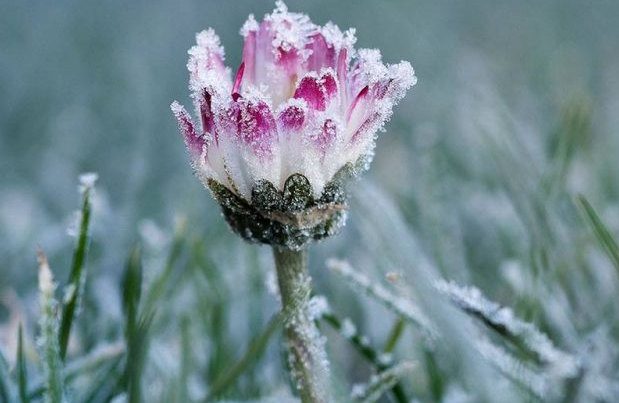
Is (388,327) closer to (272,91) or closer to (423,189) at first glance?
(423,189)

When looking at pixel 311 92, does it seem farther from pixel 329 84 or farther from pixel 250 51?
pixel 250 51

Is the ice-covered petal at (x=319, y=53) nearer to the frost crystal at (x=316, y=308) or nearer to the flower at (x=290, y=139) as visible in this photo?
the flower at (x=290, y=139)

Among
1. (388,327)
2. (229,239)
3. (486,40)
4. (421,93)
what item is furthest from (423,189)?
(486,40)

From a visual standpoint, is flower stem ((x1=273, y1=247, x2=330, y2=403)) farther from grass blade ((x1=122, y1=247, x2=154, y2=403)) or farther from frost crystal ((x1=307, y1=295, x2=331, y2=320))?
grass blade ((x1=122, y1=247, x2=154, y2=403))

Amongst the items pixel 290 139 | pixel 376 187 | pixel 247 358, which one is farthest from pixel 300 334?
pixel 376 187

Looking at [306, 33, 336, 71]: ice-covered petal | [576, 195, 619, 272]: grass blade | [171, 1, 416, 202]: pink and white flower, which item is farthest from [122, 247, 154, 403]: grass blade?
[576, 195, 619, 272]: grass blade

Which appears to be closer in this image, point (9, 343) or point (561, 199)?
point (9, 343)
